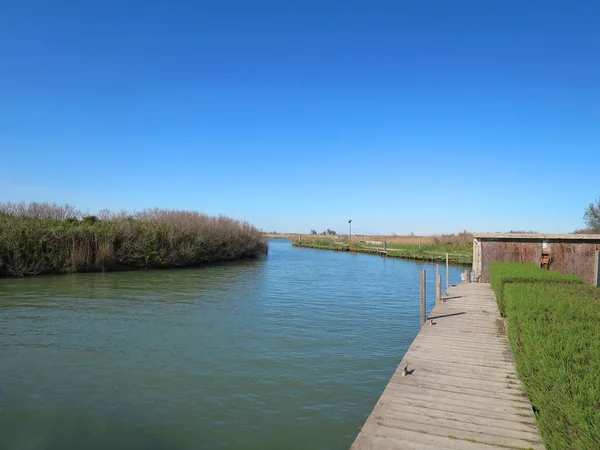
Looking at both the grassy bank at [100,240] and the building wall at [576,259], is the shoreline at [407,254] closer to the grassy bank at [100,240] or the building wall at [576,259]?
the grassy bank at [100,240]

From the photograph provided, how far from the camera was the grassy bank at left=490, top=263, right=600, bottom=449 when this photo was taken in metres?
2.98

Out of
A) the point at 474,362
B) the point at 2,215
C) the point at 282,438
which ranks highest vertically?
the point at 2,215

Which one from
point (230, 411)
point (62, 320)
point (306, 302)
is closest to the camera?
point (230, 411)

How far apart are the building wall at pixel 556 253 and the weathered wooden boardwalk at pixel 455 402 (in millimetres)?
9347

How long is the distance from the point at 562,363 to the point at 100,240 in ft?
91.9

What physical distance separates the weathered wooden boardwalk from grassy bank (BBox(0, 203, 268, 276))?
22513 millimetres

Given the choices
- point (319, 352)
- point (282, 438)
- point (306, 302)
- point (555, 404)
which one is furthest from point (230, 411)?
point (306, 302)

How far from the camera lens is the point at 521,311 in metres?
6.06

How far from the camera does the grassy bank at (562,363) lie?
2.98 metres

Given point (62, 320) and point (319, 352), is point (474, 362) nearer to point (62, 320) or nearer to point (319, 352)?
point (319, 352)

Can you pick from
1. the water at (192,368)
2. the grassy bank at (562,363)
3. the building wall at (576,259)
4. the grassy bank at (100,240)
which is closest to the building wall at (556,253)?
the building wall at (576,259)

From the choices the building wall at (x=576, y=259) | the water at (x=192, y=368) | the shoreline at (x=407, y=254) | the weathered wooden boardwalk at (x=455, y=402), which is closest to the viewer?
the weathered wooden boardwalk at (x=455, y=402)

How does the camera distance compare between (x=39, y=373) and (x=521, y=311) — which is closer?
(x=521, y=311)

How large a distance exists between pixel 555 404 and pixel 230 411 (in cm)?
485
